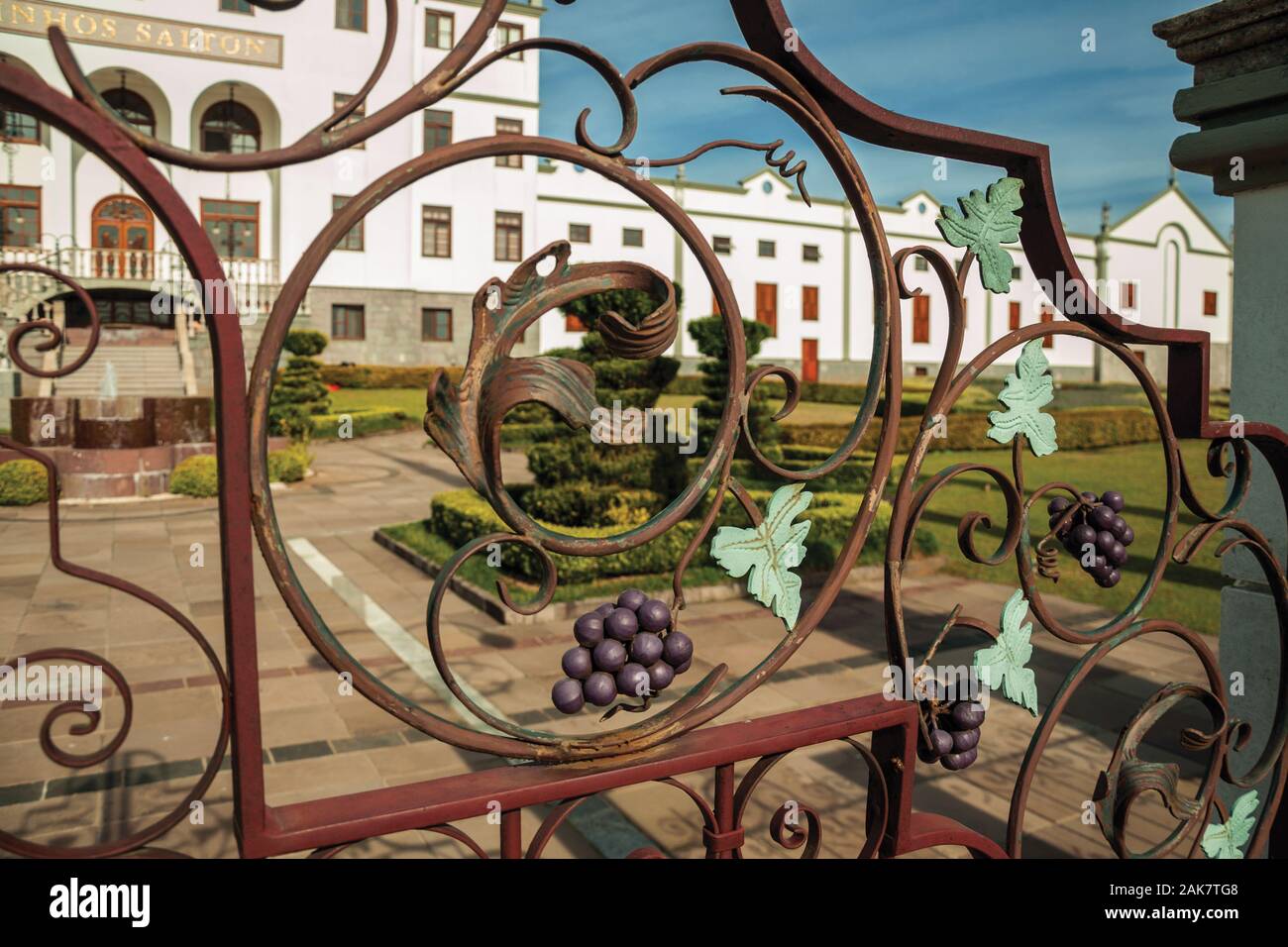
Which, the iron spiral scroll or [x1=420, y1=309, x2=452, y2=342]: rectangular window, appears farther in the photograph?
[x1=420, y1=309, x2=452, y2=342]: rectangular window

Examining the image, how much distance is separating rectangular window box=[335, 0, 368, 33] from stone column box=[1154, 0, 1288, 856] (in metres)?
26.6

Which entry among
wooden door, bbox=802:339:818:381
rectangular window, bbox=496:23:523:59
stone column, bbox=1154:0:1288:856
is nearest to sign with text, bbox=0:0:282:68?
rectangular window, bbox=496:23:523:59

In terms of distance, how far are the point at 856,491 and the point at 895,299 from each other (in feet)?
31.4

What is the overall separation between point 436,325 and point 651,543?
820 inches

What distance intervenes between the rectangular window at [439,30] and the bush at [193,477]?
18.5m

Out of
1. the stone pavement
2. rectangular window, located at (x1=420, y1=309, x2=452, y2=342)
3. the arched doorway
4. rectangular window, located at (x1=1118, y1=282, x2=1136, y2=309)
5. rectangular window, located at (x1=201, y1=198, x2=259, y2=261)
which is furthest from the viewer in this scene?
rectangular window, located at (x1=1118, y1=282, x2=1136, y2=309)

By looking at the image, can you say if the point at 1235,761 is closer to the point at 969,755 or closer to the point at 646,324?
the point at 969,755

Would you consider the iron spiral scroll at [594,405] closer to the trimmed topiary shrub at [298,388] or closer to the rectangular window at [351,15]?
the trimmed topiary shrub at [298,388]

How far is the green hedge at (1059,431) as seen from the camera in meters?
17.3

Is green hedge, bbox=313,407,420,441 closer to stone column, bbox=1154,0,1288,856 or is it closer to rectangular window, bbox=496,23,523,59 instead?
rectangular window, bbox=496,23,523,59

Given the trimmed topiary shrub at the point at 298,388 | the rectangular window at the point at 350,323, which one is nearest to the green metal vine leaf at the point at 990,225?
the trimmed topiary shrub at the point at 298,388

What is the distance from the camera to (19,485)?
1080 centimetres

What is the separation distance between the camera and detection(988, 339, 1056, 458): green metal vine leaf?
127 centimetres

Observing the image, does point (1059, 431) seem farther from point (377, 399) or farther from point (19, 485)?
point (19, 485)
